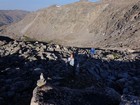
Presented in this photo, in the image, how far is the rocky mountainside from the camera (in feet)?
260

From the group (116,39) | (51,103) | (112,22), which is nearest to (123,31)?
(116,39)

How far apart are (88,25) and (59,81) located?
3400 inches

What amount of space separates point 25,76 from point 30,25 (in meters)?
120

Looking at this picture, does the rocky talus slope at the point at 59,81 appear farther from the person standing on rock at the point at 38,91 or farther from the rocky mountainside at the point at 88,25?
the rocky mountainside at the point at 88,25

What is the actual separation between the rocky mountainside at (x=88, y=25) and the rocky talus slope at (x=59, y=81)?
35866mm

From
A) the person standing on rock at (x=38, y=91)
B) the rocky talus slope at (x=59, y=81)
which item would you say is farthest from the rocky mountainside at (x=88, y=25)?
the person standing on rock at (x=38, y=91)

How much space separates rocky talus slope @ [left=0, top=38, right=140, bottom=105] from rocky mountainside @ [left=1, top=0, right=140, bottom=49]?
1412 inches

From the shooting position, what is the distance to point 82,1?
5044 inches

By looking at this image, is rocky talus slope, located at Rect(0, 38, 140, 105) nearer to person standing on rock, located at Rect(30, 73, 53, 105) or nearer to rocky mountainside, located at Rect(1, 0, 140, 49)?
person standing on rock, located at Rect(30, 73, 53, 105)

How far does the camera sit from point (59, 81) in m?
21.7

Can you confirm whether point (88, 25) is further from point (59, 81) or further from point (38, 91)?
point (38, 91)

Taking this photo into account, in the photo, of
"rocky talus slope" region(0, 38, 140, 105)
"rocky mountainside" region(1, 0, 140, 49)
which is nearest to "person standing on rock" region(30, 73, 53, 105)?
"rocky talus slope" region(0, 38, 140, 105)

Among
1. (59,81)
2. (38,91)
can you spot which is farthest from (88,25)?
(38,91)

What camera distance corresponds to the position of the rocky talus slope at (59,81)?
13438 mm
